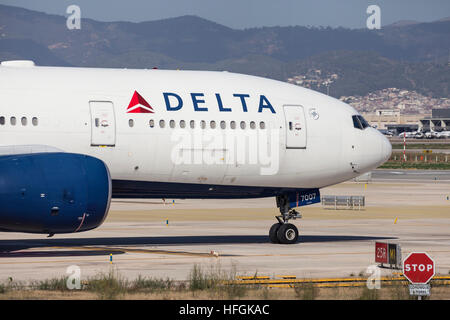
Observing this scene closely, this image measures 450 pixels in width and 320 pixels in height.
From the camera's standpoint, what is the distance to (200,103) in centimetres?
2869

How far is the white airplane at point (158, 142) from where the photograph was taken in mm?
23594

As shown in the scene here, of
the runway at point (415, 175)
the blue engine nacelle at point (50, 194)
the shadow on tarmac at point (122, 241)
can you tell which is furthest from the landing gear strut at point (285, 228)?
the runway at point (415, 175)

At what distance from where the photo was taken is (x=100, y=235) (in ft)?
113

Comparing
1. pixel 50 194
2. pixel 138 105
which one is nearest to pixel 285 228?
pixel 138 105

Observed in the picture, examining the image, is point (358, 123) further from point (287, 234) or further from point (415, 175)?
point (415, 175)

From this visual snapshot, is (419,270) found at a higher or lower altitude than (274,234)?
higher

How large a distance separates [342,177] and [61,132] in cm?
968

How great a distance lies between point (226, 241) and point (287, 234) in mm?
2580

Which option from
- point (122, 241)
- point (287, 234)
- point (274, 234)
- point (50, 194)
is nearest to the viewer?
point (50, 194)

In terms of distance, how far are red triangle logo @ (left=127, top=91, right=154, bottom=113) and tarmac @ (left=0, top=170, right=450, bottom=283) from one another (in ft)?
13.8

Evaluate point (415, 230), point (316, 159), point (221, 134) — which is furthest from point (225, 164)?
point (415, 230)

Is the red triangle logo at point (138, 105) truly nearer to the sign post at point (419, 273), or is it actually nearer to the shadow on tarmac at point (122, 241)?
the shadow on tarmac at point (122, 241)

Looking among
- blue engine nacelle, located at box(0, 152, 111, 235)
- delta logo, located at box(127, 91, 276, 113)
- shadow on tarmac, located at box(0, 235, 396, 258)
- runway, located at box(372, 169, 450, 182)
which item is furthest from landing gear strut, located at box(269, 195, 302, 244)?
runway, located at box(372, 169, 450, 182)
